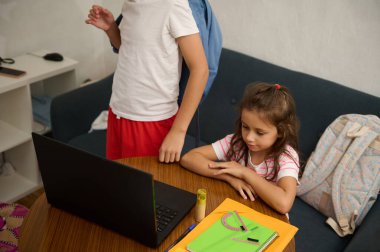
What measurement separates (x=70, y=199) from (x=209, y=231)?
375 millimetres

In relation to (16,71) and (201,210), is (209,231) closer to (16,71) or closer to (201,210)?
(201,210)

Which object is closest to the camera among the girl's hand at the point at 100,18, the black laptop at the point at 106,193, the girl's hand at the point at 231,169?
the black laptop at the point at 106,193

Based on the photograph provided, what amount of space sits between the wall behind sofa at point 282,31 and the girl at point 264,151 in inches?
33.4

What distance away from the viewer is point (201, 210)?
1107mm

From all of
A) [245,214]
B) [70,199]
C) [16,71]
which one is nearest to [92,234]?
[70,199]

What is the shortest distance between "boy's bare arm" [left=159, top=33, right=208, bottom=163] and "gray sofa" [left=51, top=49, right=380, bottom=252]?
692 mm

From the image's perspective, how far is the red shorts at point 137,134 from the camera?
4.91 feet

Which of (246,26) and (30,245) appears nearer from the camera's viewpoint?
(30,245)

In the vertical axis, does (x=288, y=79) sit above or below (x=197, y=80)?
below

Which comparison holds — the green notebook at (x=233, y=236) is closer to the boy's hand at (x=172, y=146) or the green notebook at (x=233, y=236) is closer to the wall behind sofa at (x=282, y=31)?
the boy's hand at (x=172, y=146)

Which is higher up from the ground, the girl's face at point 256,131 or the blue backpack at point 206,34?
the blue backpack at point 206,34

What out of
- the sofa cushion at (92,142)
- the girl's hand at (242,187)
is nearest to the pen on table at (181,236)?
the girl's hand at (242,187)

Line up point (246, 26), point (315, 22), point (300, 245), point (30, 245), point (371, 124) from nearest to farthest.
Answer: point (30, 245), point (300, 245), point (371, 124), point (315, 22), point (246, 26)

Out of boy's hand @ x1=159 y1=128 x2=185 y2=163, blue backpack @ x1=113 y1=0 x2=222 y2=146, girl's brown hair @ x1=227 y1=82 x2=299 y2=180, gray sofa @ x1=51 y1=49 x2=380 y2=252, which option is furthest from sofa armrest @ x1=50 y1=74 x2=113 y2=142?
girl's brown hair @ x1=227 y1=82 x2=299 y2=180
